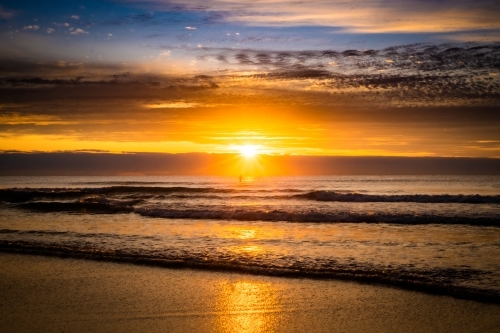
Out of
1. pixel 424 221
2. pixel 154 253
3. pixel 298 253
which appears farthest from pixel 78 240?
pixel 424 221

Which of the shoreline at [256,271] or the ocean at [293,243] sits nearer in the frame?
the shoreline at [256,271]

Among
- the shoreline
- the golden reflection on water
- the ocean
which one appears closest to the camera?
the golden reflection on water

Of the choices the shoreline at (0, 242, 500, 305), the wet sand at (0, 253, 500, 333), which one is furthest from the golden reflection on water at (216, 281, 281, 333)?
the shoreline at (0, 242, 500, 305)

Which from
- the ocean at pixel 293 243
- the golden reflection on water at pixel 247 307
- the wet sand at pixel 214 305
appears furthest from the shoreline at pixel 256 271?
the golden reflection on water at pixel 247 307

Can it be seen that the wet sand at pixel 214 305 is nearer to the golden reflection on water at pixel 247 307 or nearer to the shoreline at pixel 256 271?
the golden reflection on water at pixel 247 307

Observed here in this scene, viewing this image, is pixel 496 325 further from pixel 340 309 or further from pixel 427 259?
pixel 427 259

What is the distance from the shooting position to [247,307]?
758 cm

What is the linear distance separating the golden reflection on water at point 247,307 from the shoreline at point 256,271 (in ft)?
3.14

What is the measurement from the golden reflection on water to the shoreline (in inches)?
37.7

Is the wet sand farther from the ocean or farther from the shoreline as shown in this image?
the ocean

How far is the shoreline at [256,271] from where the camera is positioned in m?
8.16

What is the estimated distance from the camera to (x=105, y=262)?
11.0m

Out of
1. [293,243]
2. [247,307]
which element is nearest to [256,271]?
[247,307]

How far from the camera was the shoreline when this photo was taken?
26.8ft
